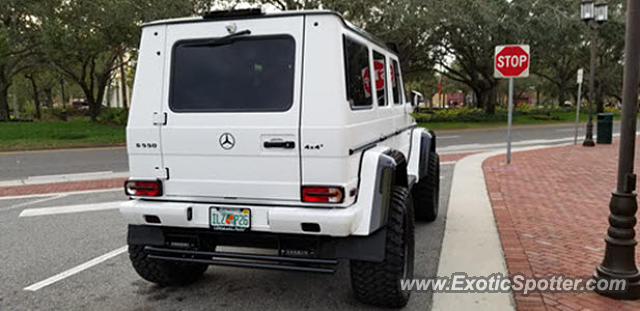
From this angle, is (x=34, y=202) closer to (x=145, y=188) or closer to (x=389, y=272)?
(x=145, y=188)

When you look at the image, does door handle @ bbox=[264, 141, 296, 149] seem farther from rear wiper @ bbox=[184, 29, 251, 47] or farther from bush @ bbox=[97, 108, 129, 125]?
bush @ bbox=[97, 108, 129, 125]

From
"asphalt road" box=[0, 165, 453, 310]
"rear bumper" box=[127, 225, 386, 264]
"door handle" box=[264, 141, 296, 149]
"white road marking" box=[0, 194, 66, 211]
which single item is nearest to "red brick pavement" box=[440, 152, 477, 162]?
"asphalt road" box=[0, 165, 453, 310]

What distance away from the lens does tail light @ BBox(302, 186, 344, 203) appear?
329 cm

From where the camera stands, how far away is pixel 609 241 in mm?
3881

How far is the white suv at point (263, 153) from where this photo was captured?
3.32m

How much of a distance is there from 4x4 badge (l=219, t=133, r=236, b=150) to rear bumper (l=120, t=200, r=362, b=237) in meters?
0.43

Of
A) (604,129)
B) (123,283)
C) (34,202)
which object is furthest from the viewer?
(604,129)

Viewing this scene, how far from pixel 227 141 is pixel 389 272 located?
1.48 metres

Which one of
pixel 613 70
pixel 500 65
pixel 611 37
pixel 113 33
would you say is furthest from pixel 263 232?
pixel 613 70

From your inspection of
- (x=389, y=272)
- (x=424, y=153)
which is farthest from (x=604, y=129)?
(x=389, y=272)

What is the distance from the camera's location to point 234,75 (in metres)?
3.54

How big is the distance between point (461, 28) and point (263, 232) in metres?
25.3

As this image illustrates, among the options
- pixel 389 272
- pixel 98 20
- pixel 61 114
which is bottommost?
pixel 389 272

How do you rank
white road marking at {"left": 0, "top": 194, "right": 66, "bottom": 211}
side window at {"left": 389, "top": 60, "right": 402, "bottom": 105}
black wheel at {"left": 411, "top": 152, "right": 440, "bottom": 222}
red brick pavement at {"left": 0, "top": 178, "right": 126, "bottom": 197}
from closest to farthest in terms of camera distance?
side window at {"left": 389, "top": 60, "right": 402, "bottom": 105}
black wheel at {"left": 411, "top": 152, "right": 440, "bottom": 222}
white road marking at {"left": 0, "top": 194, "right": 66, "bottom": 211}
red brick pavement at {"left": 0, "top": 178, "right": 126, "bottom": 197}
